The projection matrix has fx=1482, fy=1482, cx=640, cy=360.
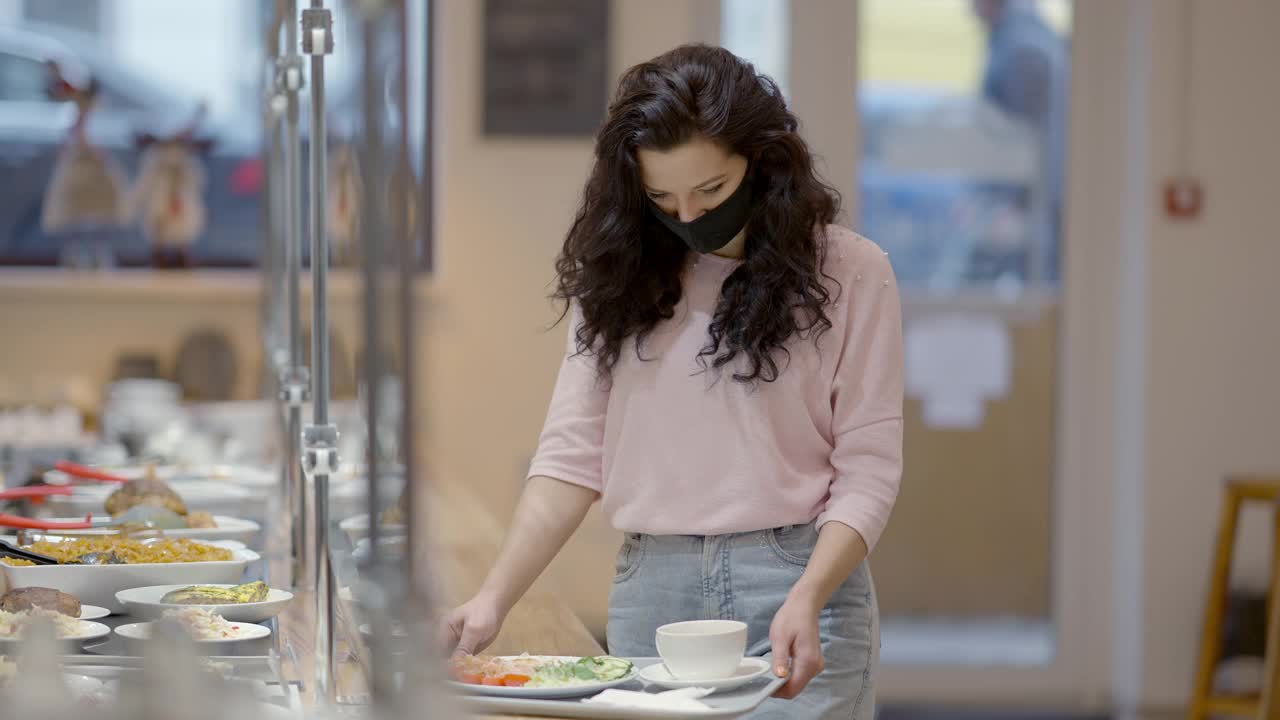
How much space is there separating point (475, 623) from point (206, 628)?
0.95 ft

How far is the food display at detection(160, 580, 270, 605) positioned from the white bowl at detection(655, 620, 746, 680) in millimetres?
349

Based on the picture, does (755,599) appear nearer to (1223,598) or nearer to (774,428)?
(774,428)

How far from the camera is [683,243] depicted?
1.50m

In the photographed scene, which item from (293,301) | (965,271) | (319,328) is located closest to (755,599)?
(319,328)

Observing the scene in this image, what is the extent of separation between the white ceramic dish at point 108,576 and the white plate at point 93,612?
0.8 inches

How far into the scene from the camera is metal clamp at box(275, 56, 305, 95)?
5.23ft

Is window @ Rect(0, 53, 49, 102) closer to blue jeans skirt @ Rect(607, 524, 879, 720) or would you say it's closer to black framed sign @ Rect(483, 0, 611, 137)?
black framed sign @ Rect(483, 0, 611, 137)

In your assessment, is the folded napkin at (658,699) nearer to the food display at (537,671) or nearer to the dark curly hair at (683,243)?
the food display at (537,671)

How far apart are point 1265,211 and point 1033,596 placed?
120cm

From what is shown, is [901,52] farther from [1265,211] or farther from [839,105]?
[1265,211]

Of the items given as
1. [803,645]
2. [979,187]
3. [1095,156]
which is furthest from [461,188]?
[803,645]

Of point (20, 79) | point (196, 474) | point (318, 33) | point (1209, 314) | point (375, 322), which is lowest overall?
point (196, 474)

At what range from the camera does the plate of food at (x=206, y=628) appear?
107cm

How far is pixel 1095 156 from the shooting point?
Result: 13.1ft
